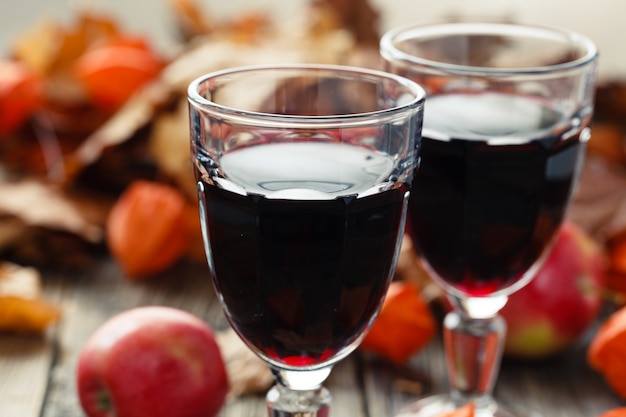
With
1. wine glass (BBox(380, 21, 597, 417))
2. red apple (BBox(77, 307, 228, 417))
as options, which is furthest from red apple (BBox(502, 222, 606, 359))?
red apple (BBox(77, 307, 228, 417))

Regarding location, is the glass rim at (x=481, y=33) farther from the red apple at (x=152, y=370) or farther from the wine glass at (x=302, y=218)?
the red apple at (x=152, y=370)

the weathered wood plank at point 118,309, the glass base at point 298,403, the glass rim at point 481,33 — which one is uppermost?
the glass rim at point 481,33

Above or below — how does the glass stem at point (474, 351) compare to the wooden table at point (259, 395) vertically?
above

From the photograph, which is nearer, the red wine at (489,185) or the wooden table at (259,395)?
the red wine at (489,185)

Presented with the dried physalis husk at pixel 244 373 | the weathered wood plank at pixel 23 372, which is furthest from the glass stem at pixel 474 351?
the weathered wood plank at pixel 23 372

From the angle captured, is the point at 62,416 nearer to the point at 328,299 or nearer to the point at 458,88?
the point at 328,299

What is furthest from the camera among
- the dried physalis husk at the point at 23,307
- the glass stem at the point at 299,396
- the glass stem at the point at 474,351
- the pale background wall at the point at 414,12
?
the pale background wall at the point at 414,12

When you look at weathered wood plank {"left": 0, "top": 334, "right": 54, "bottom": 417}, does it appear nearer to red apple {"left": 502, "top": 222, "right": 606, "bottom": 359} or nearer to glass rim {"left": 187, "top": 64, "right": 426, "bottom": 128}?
glass rim {"left": 187, "top": 64, "right": 426, "bottom": 128}
